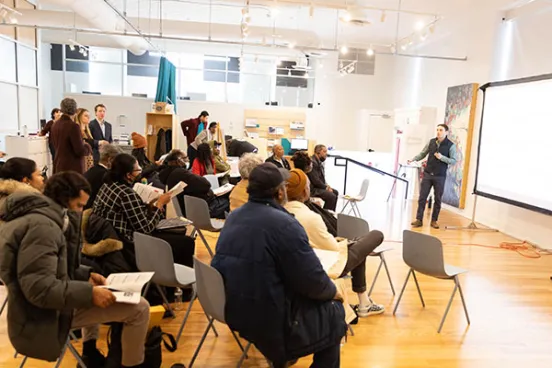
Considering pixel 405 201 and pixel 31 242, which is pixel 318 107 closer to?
pixel 405 201

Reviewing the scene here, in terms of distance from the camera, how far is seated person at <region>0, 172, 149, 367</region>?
1.66 meters

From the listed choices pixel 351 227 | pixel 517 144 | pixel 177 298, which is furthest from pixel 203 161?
pixel 517 144

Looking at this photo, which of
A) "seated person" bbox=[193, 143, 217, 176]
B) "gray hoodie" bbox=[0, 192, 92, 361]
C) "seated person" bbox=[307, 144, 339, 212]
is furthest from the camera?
"seated person" bbox=[307, 144, 339, 212]

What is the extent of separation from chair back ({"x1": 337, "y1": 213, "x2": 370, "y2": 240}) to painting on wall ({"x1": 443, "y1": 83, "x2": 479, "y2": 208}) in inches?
200

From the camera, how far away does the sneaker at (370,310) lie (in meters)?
3.38

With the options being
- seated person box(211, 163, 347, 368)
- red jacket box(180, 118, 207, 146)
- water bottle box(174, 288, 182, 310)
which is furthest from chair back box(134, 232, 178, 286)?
red jacket box(180, 118, 207, 146)

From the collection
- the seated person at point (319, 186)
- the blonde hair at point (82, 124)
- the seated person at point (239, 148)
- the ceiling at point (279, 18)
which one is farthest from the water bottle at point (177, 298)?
the ceiling at point (279, 18)

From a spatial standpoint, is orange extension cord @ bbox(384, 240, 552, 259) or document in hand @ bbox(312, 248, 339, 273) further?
orange extension cord @ bbox(384, 240, 552, 259)

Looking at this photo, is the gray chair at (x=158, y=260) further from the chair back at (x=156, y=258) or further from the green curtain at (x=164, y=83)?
the green curtain at (x=164, y=83)

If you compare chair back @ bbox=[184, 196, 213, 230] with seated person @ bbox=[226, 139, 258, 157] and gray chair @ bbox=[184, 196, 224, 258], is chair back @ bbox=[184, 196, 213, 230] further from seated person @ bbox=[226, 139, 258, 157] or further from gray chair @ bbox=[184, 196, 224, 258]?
seated person @ bbox=[226, 139, 258, 157]

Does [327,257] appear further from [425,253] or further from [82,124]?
[82,124]

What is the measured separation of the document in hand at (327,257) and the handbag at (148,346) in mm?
1067

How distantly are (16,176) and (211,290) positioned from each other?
1.41 meters

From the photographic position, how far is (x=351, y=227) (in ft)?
11.5
